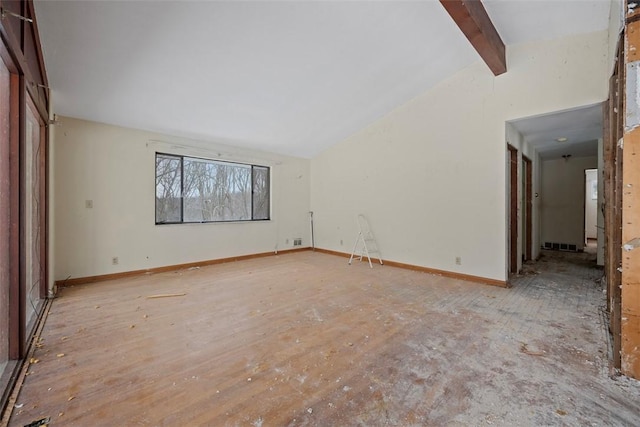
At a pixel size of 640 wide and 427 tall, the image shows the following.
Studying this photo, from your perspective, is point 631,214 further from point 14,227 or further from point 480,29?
point 14,227

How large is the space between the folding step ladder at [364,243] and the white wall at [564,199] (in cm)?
486

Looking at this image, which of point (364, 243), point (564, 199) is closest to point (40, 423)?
point (364, 243)

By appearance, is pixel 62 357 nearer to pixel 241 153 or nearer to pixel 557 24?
pixel 241 153

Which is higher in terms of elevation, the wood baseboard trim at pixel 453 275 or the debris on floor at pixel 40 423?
the wood baseboard trim at pixel 453 275

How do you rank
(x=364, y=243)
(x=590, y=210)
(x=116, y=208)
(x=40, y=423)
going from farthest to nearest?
(x=590, y=210) < (x=364, y=243) < (x=116, y=208) < (x=40, y=423)

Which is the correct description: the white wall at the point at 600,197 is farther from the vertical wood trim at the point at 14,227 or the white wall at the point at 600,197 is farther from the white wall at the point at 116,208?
the vertical wood trim at the point at 14,227

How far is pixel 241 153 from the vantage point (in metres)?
5.45

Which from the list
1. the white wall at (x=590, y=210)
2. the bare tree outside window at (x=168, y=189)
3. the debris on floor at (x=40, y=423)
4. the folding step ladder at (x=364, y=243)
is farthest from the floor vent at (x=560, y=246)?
the debris on floor at (x=40, y=423)

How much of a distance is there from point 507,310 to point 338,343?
1.95m

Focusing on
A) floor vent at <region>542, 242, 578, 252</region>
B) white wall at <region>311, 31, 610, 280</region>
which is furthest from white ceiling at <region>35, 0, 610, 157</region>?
floor vent at <region>542, 242, 578, 252</region>

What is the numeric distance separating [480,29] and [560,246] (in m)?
6.28

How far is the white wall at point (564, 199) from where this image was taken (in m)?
6.21

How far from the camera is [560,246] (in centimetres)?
649

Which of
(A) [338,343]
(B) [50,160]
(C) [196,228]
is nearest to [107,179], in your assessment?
(B) [50,160]
